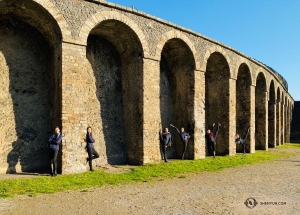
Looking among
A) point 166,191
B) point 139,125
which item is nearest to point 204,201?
point 166,191

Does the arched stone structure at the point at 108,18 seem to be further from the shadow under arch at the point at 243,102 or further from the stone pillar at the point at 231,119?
the shadow under arch at the point at 243,102

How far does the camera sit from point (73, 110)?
331 inches

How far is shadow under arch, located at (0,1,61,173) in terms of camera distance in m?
8.52

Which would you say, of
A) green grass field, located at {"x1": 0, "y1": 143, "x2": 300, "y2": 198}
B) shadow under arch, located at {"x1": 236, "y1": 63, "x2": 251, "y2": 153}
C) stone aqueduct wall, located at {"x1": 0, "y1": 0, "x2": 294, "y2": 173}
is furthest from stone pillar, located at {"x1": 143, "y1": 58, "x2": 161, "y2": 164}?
shadow under arch, located at {"x1": 236, "y1": 63, "x2": 251, "y2": 153}

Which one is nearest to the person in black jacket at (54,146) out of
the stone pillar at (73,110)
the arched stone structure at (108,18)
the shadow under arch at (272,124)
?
the stone pillar at (73,110)

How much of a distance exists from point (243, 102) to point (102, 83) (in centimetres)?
948

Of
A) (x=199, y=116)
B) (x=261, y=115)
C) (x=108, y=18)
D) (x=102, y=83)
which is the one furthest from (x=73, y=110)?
(x=261, y=115)

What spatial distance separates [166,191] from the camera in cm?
662

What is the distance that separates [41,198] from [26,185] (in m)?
1.10

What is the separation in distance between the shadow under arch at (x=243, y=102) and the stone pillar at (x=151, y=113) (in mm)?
7748

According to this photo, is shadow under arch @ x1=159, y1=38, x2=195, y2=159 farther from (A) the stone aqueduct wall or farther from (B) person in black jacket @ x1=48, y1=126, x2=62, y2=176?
(B) person in black jacket @ x1=48, y1=126, x2=62, y2=176

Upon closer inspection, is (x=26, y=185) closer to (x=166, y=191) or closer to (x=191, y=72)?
(x=166, y=191)

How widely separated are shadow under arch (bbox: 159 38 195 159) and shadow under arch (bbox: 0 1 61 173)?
519 cm

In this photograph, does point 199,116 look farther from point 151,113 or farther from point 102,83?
point 102,83
